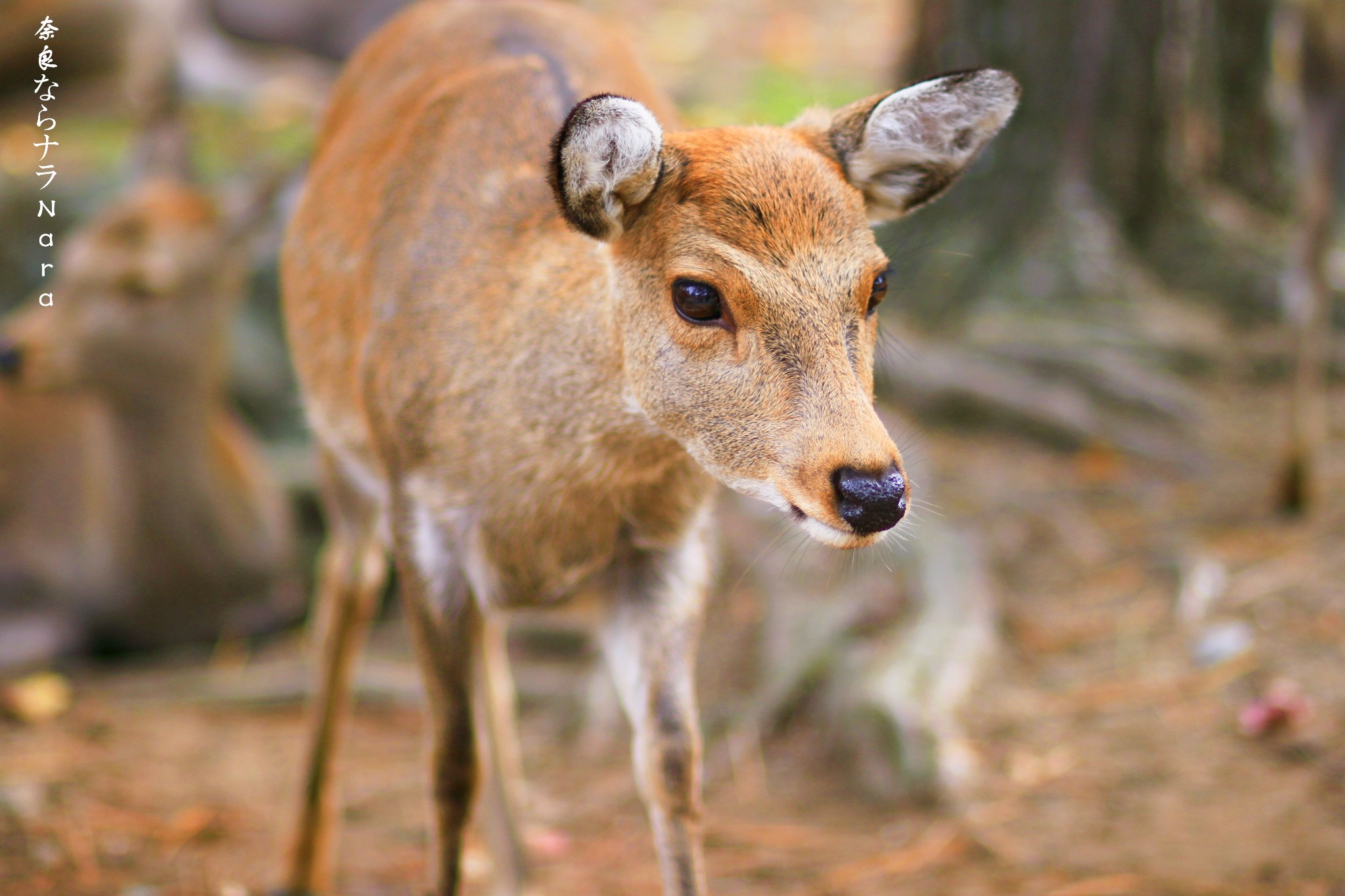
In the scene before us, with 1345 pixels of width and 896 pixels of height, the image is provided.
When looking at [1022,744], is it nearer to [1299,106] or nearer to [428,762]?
[428,762]

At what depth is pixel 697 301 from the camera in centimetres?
243

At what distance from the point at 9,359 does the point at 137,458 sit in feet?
2.11

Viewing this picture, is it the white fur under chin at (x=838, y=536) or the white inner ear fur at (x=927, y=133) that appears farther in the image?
the white inner ear fur at (x=927, y=133)

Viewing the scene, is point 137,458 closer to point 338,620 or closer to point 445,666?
point 338,620

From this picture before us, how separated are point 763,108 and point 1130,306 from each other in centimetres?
355

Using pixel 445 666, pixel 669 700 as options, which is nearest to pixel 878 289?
pixel 669 700

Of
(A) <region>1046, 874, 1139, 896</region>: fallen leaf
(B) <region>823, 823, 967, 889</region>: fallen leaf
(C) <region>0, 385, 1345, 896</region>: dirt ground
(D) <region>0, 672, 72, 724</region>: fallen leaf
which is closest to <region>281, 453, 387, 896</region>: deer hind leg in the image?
(C) <region>0, 385, 1345, 896</region>: dirt ground

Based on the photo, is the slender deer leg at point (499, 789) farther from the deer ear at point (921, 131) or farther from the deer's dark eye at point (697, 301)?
the deer ear at point (921, 131)

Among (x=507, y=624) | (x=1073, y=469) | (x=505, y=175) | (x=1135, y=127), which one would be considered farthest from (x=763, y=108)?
(x=505, y=175)

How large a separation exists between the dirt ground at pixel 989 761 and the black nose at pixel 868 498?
5.58 feet

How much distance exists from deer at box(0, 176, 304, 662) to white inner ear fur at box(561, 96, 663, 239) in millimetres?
3514

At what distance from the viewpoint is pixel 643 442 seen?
2689mm

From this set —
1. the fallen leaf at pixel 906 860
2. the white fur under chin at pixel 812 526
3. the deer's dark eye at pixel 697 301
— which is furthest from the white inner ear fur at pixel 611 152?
the fallen leaf at pixel 906 860

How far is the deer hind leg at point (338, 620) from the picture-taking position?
392 cm
